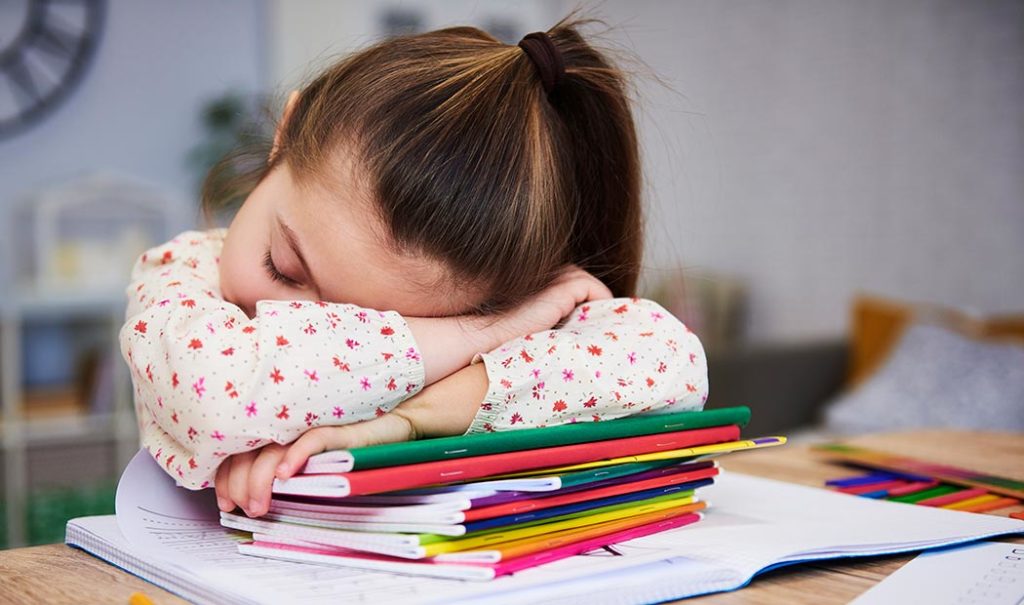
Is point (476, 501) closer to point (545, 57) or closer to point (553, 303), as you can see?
point (553, 303)

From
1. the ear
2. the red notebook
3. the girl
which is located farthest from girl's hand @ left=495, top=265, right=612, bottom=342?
the ear

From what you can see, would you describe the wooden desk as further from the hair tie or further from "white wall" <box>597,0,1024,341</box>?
"white wall" <box>597,0,1024,341</box>

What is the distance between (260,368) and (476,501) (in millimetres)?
134

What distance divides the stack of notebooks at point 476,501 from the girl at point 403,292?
0.08 feet

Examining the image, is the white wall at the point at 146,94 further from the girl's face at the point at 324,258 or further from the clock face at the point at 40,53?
the girl's face at the point at 324,258

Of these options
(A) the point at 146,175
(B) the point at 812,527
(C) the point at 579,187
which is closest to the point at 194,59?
(A) the point at 146,175

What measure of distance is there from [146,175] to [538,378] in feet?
11.3

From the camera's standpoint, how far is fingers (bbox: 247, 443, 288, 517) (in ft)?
1.69

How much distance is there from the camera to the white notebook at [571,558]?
450 millimetres

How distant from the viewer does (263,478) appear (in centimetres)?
51

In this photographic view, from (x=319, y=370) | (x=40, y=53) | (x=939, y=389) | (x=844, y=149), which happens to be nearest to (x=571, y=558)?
(x=319, y=370)

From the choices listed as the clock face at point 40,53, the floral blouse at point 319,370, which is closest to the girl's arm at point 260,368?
the floral blouse at point 319,370

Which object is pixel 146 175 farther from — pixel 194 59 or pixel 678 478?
pixel 678 478

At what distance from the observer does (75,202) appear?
346 cm
